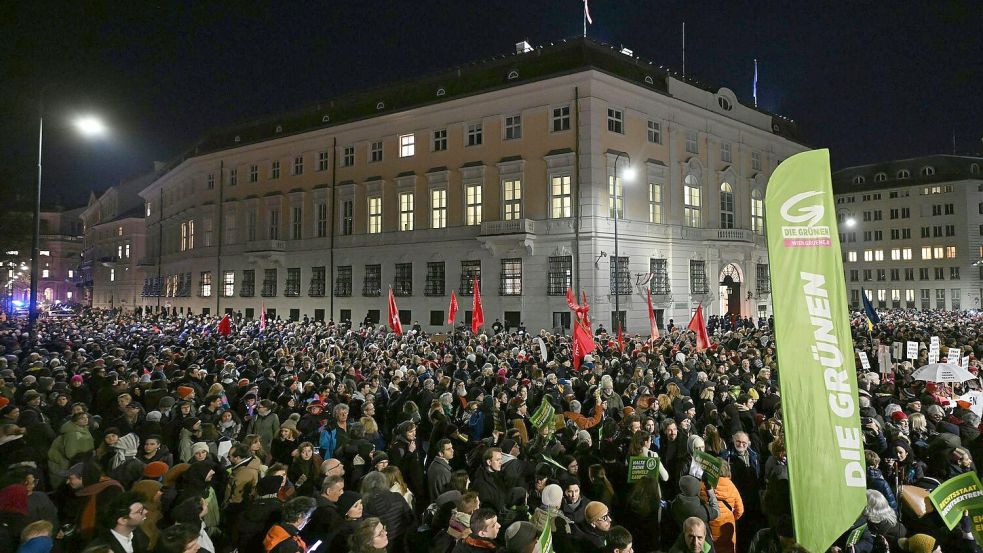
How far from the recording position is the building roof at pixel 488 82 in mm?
35344

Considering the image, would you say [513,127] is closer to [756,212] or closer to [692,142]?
[692,142]

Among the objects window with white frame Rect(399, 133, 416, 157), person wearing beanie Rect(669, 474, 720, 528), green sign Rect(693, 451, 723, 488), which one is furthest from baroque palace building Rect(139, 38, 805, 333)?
person wearing beanie Rect(669, 474, 720, 528)

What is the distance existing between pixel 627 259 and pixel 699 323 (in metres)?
15.0

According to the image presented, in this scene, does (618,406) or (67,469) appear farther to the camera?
(618,406)

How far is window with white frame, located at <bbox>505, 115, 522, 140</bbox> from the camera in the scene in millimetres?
36375

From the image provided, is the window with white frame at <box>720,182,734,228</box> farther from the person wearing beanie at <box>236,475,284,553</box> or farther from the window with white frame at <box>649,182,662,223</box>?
the person wearing beanie at <box>236,475,284,553</box>

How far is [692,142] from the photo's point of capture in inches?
1535

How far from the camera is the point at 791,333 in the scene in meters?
5.24

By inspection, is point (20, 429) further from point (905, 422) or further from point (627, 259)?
point (627, 259)

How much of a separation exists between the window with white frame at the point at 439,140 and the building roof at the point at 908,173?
72.1 m

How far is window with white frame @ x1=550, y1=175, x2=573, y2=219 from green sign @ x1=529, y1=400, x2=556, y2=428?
2580 centimetres

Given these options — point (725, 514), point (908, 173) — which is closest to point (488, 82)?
point (725, 514)

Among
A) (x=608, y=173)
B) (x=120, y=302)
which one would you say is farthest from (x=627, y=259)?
(x=120, y=302)

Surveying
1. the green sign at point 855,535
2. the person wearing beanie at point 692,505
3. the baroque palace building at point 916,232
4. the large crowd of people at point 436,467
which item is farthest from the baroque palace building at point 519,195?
the baroque palace building at point 916,232
